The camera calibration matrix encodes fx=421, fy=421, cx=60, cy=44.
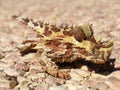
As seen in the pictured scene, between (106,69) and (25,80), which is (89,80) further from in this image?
(25,80)

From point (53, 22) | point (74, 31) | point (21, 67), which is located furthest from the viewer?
point (53, 22)

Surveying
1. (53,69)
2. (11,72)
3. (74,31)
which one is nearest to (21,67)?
(11,72)

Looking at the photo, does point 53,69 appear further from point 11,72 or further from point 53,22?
point 53,22

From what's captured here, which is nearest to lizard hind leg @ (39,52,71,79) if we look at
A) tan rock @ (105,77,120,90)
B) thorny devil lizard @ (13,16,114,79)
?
thorny devil lizard @ (13,16,114,79)

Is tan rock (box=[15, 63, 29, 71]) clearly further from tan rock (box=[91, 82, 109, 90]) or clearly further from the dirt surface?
tan rock (box=[91, 82, 109, 90])

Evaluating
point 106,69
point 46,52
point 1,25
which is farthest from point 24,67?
point 1,25

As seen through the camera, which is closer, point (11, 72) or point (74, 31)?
point (11, 72)

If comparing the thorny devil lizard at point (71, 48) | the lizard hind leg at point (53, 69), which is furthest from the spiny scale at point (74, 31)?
the lizard hind leg at point (53, 69)
